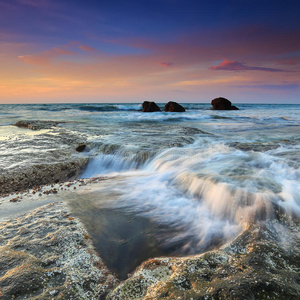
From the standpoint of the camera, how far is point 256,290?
165 centimetres

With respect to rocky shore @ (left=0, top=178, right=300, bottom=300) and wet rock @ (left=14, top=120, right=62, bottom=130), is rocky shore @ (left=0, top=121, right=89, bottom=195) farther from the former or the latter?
wet rock @ (left=14, top=120, right=62, bottom=130)

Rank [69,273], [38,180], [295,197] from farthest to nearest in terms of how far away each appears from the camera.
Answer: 1. [38,180]
2. [295,197]
3. [69,273]

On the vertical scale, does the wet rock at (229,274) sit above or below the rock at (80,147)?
below

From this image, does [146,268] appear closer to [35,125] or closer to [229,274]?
A: [229,274]

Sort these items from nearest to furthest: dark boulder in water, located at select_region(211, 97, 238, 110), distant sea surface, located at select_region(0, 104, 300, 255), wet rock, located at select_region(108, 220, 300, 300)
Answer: wet rock, located at select_region(108, 220, 300, 300) → distant sea surface, located at select_region(0, 104, 300, 255) → dark boulder in water, located at select_region(211, 97, 238, 110)

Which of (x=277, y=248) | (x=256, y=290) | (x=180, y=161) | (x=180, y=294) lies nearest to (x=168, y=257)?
(x=180, y=294)

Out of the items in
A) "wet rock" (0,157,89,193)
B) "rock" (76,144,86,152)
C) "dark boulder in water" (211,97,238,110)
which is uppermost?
"dark boulder in water" (211,97,238,110)

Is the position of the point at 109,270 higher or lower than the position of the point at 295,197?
lower

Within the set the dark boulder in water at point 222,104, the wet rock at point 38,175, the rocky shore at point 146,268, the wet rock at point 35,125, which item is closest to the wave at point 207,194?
the rocky shore at point 146,268

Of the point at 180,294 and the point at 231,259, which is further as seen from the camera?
the point at 231,259

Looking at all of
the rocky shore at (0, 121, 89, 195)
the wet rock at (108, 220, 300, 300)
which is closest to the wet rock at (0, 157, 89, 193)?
the rocky shore at (0, 121, 89, 195)

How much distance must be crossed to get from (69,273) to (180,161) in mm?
4391

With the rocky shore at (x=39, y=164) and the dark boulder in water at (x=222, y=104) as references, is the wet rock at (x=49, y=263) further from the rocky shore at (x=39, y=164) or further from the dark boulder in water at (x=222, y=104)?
the dark boulder in water at (x=222, y=104)

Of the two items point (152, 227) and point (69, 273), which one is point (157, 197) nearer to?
point (152, 227)
